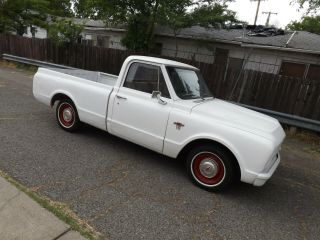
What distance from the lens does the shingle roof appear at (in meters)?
14.1

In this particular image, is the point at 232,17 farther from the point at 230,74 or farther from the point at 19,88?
the point at 19,88

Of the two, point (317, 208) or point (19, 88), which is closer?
point (317, 208)

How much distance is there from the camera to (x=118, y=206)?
357 centimetres

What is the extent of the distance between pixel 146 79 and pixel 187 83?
2.30 feet

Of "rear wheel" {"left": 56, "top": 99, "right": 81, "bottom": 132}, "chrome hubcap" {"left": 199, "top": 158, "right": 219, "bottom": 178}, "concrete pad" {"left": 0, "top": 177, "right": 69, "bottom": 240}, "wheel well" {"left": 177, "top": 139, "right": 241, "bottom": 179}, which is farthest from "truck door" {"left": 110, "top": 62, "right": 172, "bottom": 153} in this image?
"concrete pad" {"left": 0, "top": 177, "right": 69, "bottom": 240}

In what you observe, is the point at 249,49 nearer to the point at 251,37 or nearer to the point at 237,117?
the point at 251,37

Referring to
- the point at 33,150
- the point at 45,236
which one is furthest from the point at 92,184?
the point at 33,150

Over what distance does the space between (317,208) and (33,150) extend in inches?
178

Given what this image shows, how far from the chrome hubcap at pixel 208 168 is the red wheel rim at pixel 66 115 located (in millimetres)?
2891

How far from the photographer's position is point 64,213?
10.7 ft

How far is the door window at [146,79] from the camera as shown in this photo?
4680 millimetres

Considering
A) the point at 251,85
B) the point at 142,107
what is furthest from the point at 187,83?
the point at 251,85

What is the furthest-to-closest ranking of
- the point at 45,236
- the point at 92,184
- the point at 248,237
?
the point at 92,184
the point at 248,237
the point at 45,236

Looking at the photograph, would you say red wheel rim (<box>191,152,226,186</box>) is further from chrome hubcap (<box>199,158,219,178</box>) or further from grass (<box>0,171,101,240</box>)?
grass (<box>0,171,101,240</box>)
